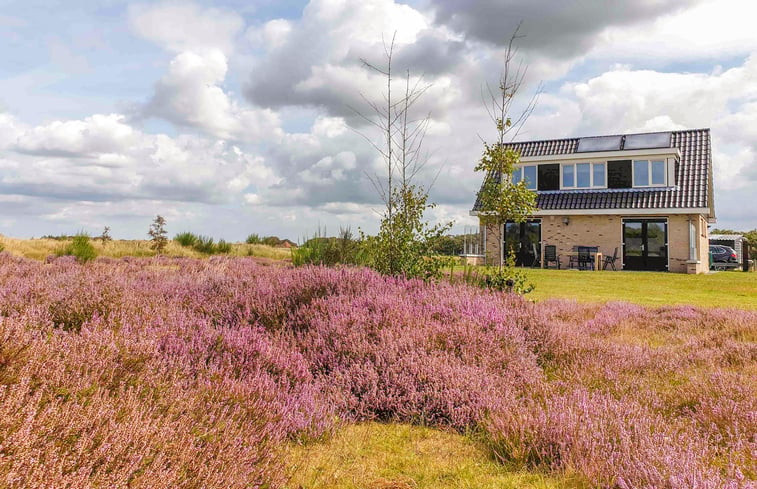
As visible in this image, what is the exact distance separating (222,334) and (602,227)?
78.6 feet

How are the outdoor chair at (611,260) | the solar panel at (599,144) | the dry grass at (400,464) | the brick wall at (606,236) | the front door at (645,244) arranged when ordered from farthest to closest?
1. the solar panel at (599,144)
2. the front door at (645,244)
3. the outdoor chair at (611,260)
4. the brick wall at (606,236)
5. the dry grass at (400,464)

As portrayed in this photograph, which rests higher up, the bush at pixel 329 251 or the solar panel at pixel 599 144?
the solar panel at pixel 599 144

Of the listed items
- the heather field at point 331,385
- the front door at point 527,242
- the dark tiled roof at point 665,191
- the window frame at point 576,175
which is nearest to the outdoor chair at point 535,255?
the front door at point 527,242

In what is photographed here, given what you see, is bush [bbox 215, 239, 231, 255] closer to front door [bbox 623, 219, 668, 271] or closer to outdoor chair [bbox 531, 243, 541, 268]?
outdoor chair [bbox 531, 243, 541, 268]

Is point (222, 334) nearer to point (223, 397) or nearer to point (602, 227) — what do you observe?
point (223, 397)

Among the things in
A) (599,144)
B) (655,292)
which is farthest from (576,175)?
(655,292)

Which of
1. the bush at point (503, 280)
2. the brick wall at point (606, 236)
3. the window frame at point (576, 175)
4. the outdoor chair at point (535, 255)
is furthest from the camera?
the outdoor chair at point (535, 255)

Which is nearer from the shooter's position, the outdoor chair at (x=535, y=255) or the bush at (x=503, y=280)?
the bush at (x=503, y=280)

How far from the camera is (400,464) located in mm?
3016

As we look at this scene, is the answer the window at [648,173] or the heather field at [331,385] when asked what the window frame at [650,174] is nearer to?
the window at [648,173]

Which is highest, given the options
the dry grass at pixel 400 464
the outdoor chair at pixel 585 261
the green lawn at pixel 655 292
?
A: the outdoor chair at pixel 585 261

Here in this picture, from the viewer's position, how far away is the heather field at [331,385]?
7.06ft

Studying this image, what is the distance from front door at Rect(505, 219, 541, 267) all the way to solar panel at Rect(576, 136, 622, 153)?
4.35 metres

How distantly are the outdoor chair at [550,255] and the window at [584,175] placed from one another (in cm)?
333
